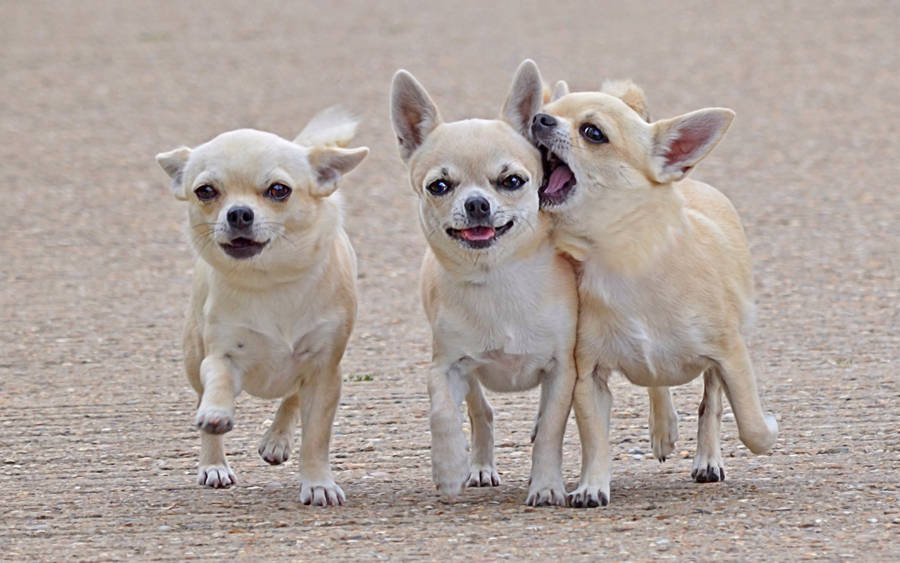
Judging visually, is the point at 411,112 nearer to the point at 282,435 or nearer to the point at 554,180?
the point at 554,180

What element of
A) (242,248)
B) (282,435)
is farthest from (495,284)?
(282,435)

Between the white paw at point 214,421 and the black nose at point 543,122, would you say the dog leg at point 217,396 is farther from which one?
the black nose at point 543,122

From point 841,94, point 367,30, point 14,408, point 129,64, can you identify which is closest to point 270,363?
point 14,408

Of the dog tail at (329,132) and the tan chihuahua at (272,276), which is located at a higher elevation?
the dog tail at (329,132)

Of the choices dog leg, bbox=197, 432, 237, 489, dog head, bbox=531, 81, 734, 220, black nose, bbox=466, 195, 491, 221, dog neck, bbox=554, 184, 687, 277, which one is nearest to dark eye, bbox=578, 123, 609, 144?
dog head, bbox=531, 81, 734, 220

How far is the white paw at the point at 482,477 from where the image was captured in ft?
21.6

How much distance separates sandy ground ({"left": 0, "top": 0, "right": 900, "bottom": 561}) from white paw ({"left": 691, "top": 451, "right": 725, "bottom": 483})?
7 cm

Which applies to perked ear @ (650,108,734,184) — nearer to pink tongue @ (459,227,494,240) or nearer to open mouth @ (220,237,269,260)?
pink tongue @ (459,227,494,240)

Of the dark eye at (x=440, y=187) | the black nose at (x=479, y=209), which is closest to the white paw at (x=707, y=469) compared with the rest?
the black nose at (x=479, y=209)

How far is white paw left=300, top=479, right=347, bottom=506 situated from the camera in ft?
20.3

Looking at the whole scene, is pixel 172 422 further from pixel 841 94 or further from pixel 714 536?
pixel 841 94

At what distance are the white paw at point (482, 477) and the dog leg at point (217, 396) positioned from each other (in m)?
1.03

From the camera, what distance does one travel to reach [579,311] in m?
6.21

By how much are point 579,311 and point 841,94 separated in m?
10.2
